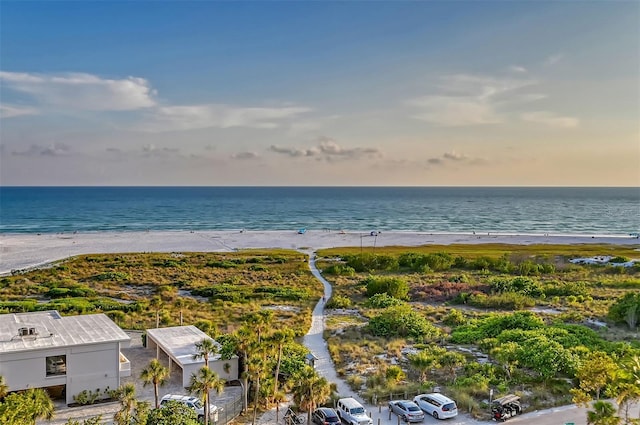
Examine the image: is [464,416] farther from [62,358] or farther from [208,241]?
[208,241]

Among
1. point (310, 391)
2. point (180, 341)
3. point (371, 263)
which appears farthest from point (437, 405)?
point (371, 263)

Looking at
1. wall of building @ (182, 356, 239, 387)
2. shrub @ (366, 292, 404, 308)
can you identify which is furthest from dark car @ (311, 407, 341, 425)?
shrub @ (366, 292, 404, 308)

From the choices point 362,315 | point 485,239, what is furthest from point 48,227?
point 362,315

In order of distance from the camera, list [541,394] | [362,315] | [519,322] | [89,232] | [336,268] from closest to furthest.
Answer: [541,394] → [519,322] → [362,315] → [336,268] → [89,232]

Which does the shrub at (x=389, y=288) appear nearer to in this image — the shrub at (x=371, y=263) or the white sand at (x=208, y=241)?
the shrub at (x=371, y=263)

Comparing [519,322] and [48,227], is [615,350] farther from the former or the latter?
[48,227]

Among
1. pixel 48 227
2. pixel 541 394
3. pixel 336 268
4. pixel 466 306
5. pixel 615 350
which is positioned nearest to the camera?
pixel 541 394
